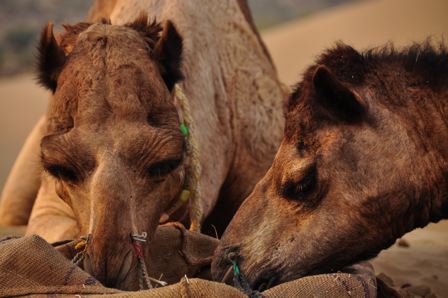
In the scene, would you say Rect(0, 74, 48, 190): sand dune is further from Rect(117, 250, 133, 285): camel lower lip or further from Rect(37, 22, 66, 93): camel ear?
Rect(117, 250, 133, 285): camel lower lip

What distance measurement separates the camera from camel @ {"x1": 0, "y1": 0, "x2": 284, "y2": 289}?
4.23 metres

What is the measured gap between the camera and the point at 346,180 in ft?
14.0

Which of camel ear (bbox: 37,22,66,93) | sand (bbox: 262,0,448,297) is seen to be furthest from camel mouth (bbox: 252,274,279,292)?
sand (bbox: 262,0,448,297)

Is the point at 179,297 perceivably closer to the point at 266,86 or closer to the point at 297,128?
the point at 297,128

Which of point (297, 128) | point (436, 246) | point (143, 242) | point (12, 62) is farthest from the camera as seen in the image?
point (12, 62)

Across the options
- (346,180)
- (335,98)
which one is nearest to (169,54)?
(335,98)

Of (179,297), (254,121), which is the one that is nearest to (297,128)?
(179,297)

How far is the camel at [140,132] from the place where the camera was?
13.9 feet

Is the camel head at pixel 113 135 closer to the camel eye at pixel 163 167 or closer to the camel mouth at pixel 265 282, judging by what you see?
the camel eye at pixel 163 167

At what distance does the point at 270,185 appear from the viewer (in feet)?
14.8

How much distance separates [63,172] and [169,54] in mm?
1007

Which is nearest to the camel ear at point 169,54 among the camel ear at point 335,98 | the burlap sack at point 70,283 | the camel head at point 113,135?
the camel head at point 113,135

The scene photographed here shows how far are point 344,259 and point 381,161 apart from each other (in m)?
0.53

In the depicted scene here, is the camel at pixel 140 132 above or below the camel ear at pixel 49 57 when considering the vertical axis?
below
